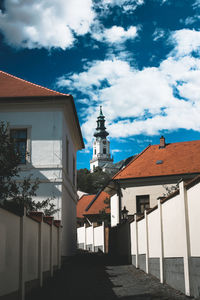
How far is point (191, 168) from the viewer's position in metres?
27.0

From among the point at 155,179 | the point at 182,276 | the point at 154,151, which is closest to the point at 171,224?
the point at 182,276

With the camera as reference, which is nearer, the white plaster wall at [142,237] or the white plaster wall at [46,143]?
the white plaster wall at [142,237]

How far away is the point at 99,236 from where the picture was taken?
3088 centimetres

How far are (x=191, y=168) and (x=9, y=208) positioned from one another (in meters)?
21.7

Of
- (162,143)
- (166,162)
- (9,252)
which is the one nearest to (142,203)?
(166,162)

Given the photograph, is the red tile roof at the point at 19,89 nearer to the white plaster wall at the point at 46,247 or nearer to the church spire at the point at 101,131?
the white plaster wall at the point at 46,247

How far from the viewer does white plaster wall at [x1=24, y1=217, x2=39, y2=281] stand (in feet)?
27.2

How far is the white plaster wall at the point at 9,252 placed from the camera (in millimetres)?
6336

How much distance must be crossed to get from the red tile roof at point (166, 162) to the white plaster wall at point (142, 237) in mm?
12546

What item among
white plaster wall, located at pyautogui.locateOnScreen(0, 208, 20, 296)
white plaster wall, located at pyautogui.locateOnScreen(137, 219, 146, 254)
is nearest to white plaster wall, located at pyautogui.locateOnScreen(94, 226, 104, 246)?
white plaster wall, located at pyautogui.locateOnScreen(137, 219, 146, 254)

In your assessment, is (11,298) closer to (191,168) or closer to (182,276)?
(182,276)

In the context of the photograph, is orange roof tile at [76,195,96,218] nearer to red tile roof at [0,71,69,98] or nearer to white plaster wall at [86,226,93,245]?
white plaster wall at [86,226,93,245]

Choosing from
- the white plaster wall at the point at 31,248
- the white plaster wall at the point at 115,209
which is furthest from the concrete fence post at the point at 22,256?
the white plaster wall at the point at 115,209

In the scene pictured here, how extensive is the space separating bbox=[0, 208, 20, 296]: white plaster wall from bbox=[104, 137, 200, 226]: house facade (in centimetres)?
1885
